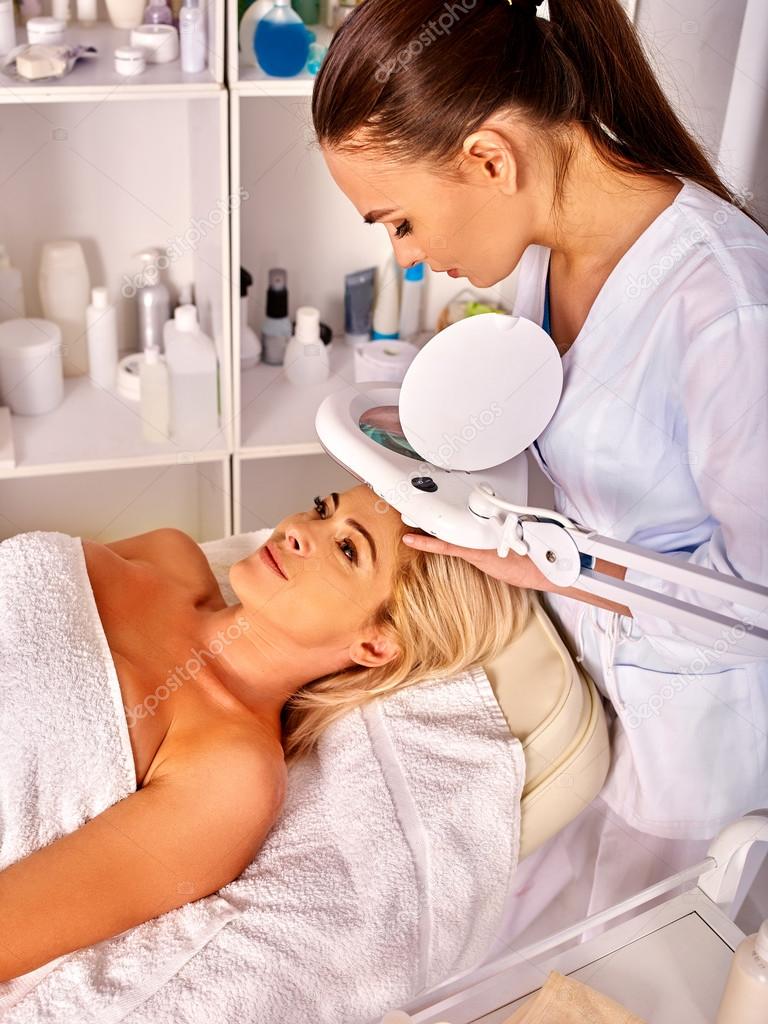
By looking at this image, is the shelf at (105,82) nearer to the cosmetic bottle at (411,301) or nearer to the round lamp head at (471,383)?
the cosmetic bottle at (411,301)

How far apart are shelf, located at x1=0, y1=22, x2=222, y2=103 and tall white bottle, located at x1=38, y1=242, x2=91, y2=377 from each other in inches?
15.3

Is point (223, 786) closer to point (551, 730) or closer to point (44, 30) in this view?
point (551, 730)

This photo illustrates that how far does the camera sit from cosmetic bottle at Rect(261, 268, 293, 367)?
2271mm

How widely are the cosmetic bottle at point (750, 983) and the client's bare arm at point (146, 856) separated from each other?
56 cm

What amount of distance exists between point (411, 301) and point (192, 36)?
769 mm

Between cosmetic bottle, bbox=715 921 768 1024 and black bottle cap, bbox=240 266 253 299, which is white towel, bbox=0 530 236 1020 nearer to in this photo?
cosmetic bottle, bbox=715 921 768 1024

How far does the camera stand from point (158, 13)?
1909mm

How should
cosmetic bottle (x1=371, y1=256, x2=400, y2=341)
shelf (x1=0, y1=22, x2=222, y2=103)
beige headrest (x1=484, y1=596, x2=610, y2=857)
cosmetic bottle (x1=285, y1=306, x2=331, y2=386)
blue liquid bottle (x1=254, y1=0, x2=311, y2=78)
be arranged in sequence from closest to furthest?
beige headrest (x1=484, y1=596, x2=610, y2=857) < shelf (x1=0, y1=22, x2=222, y2=103) < blue liquid bottle (x1=254, y1=0, x2=311, y2=78) < cosmetic bottle (x1=285, y1=306, x2=331, y2=386) < cosmetic bottle (x1=371, y1=256, x2=400, y2=341)

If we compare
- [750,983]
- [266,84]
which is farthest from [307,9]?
[750,983]

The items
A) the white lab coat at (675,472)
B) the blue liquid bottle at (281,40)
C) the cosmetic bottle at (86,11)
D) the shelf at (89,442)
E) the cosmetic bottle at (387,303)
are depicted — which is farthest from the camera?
the cosmetic bottle at (387,303)

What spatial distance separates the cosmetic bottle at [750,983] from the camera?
3.17 feet

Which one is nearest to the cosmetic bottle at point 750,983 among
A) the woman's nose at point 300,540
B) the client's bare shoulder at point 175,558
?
the woman's nose at point 300,540

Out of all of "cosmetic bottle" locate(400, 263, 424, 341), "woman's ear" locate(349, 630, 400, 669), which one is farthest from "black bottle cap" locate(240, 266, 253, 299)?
"woman's ear" locate(349, 630, 400, 669)

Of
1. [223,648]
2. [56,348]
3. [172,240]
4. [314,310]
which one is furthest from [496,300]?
[223,648]
